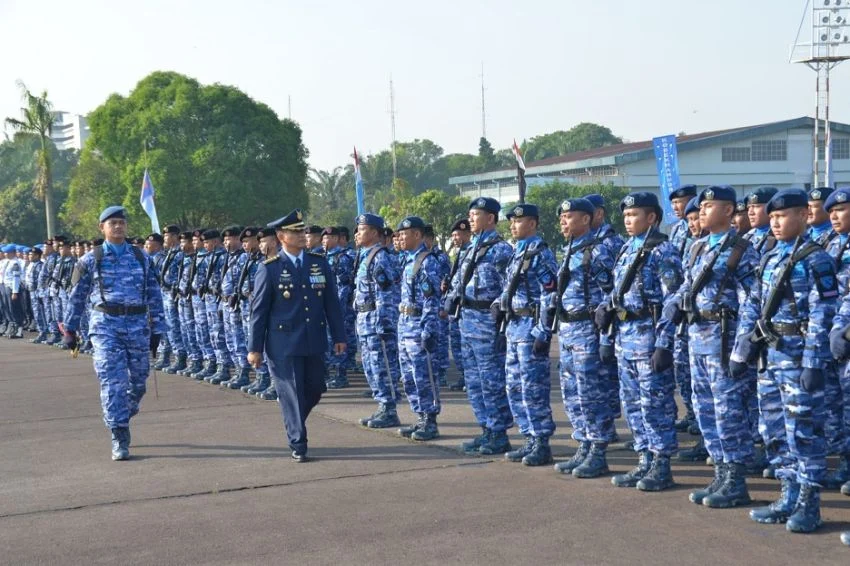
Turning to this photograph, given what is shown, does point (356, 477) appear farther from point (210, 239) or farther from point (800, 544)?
point (210, 239)

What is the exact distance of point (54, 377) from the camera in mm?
15250

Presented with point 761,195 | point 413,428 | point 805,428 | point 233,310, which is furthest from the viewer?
point 233,310

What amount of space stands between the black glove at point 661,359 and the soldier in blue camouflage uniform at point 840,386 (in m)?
0.99

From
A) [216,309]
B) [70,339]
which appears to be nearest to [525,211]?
[70,339]

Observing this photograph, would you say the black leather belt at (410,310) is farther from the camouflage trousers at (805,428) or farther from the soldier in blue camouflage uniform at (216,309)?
the soldier in blue camouflage uniform at (216,309)

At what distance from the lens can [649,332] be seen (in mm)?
6859

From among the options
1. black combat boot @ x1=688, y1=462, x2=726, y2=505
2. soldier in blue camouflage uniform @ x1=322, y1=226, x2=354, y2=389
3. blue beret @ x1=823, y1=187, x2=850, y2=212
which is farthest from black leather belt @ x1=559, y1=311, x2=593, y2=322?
soldier in blue camouflage uniform @ x1=322, y1=226, x2=354, y2=389

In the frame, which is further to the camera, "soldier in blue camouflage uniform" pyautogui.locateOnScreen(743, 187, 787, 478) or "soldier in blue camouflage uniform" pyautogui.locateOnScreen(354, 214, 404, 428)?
"soldier in blue camouflage uniform" pyautogui.locateOnScreen(354, 214, 404, 428)

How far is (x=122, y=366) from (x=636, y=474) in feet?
15.6

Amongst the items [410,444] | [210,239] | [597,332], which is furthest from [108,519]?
[210,239]

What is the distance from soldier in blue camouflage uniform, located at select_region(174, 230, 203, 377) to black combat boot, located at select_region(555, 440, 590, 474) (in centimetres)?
819

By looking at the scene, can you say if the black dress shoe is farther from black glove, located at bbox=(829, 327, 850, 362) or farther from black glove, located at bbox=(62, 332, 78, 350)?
black glove, located at bbox=(829, 327, 850, 362)

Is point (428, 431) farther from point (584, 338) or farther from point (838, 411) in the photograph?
point (838, 411)

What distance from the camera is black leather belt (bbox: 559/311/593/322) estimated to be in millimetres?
7312
